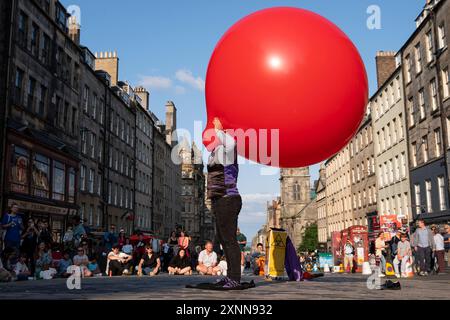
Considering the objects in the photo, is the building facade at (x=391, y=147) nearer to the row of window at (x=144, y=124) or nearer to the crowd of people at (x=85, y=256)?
the crowd of people at (x=85, y=256)

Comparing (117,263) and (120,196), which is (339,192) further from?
(117,263)

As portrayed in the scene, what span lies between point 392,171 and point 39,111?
93.2 ft

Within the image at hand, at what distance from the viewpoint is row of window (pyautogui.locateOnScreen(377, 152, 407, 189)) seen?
36.9 meters

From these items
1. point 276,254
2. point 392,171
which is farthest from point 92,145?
point 276,254

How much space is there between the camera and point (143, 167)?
2119 inches

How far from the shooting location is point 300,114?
529cm

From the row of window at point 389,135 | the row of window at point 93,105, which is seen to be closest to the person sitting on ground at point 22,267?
the row of window at point 93,105

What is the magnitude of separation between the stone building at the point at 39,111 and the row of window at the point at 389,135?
2488 centimetres

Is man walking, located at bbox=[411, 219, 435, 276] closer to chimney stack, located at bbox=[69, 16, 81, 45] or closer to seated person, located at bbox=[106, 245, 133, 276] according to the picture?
seated person, located at bbox=[106, 245, 133, 276]

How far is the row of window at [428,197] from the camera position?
29.1 meters

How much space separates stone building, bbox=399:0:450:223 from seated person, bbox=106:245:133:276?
66.5 ft

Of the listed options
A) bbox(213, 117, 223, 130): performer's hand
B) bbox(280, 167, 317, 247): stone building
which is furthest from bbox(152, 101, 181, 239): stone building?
bbox(213, 117, 223, 130): performer's hand

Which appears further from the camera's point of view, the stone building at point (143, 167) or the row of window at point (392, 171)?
the stone building at point (143, 167)
